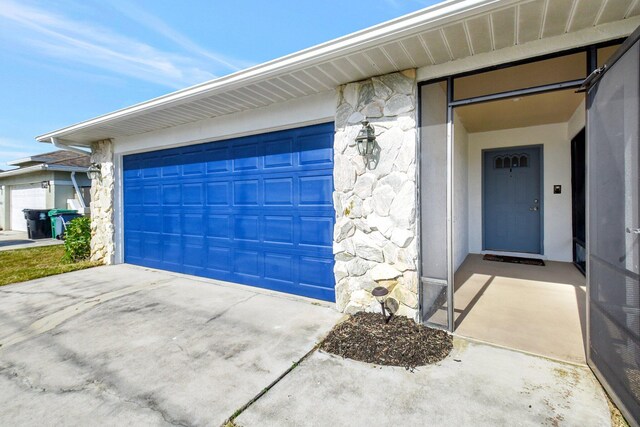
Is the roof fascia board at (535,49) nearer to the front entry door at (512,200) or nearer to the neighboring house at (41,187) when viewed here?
the front entry door at (512,200)

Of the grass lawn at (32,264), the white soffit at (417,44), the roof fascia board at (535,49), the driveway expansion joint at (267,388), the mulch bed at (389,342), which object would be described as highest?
the white soffit at (417,44)

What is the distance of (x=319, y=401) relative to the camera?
190cm

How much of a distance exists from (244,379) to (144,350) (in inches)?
42.9

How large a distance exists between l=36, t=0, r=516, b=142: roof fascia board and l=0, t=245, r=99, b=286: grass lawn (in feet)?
12.8

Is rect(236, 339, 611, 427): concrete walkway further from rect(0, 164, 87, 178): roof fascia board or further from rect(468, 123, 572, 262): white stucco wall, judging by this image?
rect(0, 164, 87, 178): roof fascia board

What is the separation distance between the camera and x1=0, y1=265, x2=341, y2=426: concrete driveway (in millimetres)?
1867

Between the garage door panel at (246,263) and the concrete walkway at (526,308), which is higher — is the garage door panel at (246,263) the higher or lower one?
the higher one

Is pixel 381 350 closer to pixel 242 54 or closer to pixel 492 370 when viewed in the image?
pixel 492 370

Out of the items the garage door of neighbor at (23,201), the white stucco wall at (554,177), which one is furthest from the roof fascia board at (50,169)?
the white stucco wall at (554,177)

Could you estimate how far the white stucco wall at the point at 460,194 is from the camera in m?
4.96

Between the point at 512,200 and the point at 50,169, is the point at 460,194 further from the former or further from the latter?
the point at 50,169

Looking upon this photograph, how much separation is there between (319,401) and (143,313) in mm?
2559

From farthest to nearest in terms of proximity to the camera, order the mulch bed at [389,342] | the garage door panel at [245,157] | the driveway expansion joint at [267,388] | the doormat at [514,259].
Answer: the doormat at [514,259] < the garage door panel at [245,157] < the mulch bed at [389,342] < the driveway expansion joint at [267,388]

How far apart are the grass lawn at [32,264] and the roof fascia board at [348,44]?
3902mm
